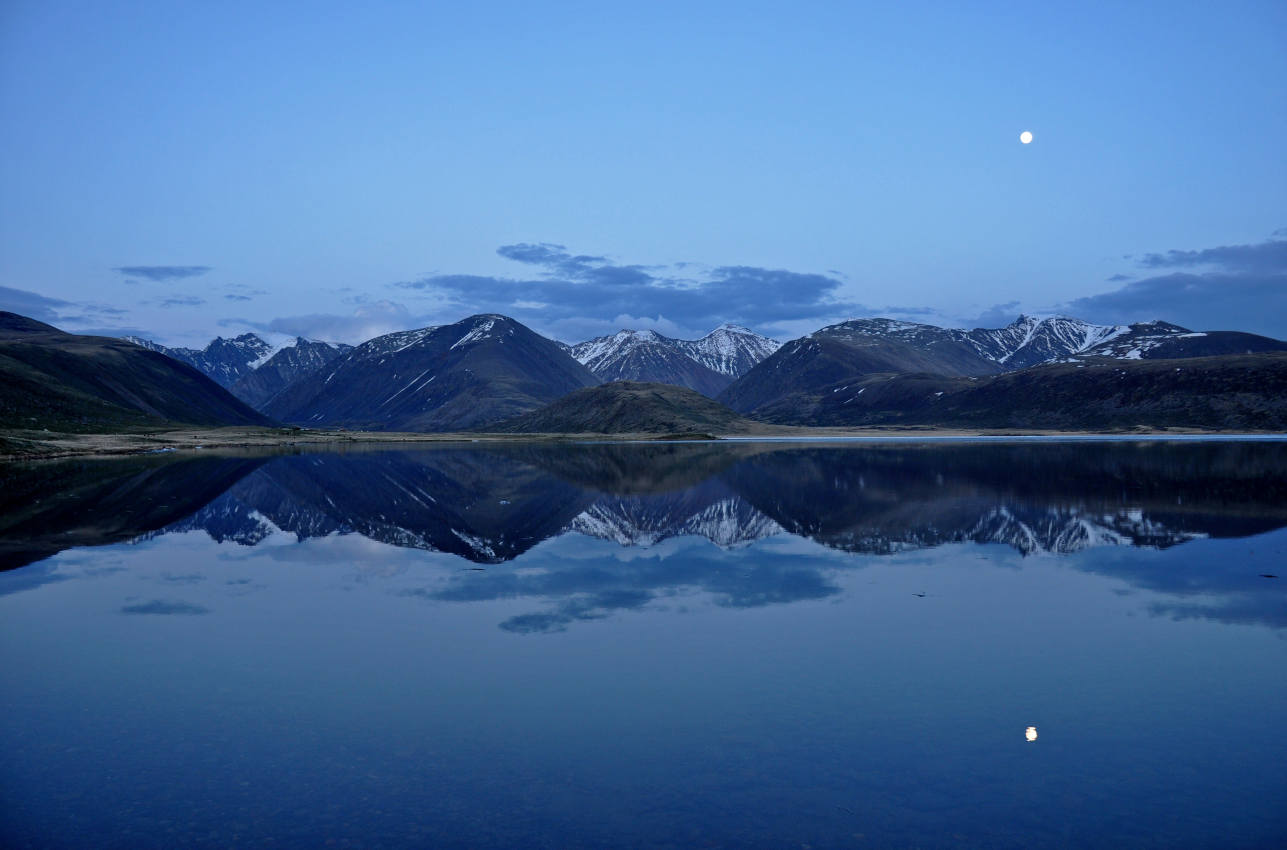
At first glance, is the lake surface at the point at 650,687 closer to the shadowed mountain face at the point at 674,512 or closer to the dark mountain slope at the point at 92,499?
the shadowed mountain face at the point at 674,512

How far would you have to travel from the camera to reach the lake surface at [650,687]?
13344 mm

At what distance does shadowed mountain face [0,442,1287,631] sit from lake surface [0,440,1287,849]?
22.3 inches

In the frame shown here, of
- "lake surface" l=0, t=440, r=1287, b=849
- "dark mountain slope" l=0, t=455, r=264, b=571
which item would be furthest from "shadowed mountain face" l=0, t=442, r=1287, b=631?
"lake surface" l=0, t=440, r=1287, b=849

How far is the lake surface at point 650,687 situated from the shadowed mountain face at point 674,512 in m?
0.57

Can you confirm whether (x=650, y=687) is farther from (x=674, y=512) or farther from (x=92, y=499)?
(x=92, y=499)

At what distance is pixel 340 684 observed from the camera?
66.3 ft

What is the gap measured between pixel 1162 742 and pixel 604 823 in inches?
448

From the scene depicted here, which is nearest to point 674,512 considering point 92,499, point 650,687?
point 650,687

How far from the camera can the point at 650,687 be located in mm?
19672

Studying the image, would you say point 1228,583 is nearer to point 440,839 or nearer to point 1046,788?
point 1046,788

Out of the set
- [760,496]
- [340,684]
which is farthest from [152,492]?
[340,684]

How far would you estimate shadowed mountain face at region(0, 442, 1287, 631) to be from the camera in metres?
33.9

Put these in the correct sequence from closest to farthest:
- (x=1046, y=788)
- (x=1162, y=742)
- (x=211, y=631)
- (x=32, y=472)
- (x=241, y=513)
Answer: (x=1046, y=788), (x=1162, y=742), (x=211, y=631), (x=241, y=513), (x=32, y=472)

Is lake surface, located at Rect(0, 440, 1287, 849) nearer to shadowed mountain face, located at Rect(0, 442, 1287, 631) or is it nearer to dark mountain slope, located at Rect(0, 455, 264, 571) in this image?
shadowed mountain face, located at Rect(0, 442, 1287, 631)
